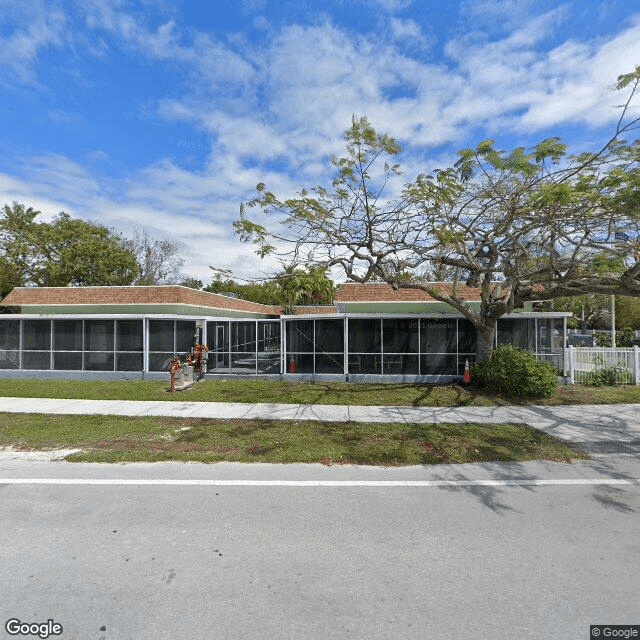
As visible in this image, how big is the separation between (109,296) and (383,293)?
13.2 meters

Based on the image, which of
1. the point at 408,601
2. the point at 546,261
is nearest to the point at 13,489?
the point at 408,601

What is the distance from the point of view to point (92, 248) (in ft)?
79.6

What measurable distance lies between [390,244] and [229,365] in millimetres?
8329

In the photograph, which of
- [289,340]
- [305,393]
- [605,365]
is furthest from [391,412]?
[605,365]

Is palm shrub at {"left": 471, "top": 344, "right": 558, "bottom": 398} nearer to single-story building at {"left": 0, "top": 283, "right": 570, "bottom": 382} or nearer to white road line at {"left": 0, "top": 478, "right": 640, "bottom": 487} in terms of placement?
single-story building at {"left": 0, "top": 283, "right": 570, "bottom": 382}

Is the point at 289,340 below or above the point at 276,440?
above

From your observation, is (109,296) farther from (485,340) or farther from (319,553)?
(319,553)

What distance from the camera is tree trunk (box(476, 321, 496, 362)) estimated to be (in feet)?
39.3

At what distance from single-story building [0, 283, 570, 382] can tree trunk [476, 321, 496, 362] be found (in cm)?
132

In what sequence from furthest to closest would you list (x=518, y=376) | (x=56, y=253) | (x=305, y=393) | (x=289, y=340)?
1. (x=56, y=253)
2. (x=289, y=340)
3. (x=305, y=393)
4. (x=518, y=376)

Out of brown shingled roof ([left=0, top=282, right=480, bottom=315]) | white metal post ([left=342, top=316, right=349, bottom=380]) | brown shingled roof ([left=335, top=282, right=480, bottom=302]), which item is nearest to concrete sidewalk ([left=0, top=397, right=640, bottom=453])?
white metal post ([left=342, top=316, right=349, bottom=380])

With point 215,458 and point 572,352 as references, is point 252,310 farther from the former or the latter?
point 215,458

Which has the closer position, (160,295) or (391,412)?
(391,412)

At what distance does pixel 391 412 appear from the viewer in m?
9.28
